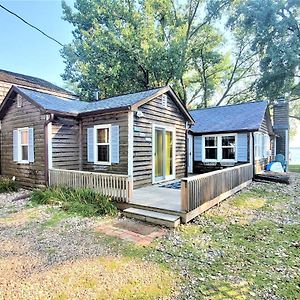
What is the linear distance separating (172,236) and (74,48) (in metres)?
21.1

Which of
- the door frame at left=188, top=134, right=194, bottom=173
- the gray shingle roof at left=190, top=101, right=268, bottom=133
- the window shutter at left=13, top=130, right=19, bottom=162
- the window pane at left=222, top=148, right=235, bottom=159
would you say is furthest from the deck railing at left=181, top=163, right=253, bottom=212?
the window shutter at left=13, top=130, right=19, bottom=162

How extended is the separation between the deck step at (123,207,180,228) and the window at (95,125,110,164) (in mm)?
3241

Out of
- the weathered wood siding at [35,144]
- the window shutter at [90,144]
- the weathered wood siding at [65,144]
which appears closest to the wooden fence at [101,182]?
the weathered wood siding at [65,144]

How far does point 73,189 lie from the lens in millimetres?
7656

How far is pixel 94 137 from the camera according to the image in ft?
30.3

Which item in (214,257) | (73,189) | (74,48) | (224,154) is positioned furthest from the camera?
(74,48)

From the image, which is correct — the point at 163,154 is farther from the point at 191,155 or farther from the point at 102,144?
the point at 191,155

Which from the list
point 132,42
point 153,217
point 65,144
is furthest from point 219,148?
point 132,42

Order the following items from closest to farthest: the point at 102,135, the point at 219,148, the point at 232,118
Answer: the point at 102,135, the point at 219,148, the point at 232,118

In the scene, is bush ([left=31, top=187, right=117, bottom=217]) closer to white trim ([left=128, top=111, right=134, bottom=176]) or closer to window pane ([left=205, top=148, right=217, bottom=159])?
white trim ([left=128, top=111, right=134, bottom=176])

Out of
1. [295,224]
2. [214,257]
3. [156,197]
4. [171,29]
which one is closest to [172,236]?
[214,257]

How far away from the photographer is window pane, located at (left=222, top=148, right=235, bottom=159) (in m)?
12.8

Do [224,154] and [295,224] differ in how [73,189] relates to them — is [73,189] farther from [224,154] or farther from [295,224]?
[224,154]

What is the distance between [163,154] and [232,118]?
597cm
